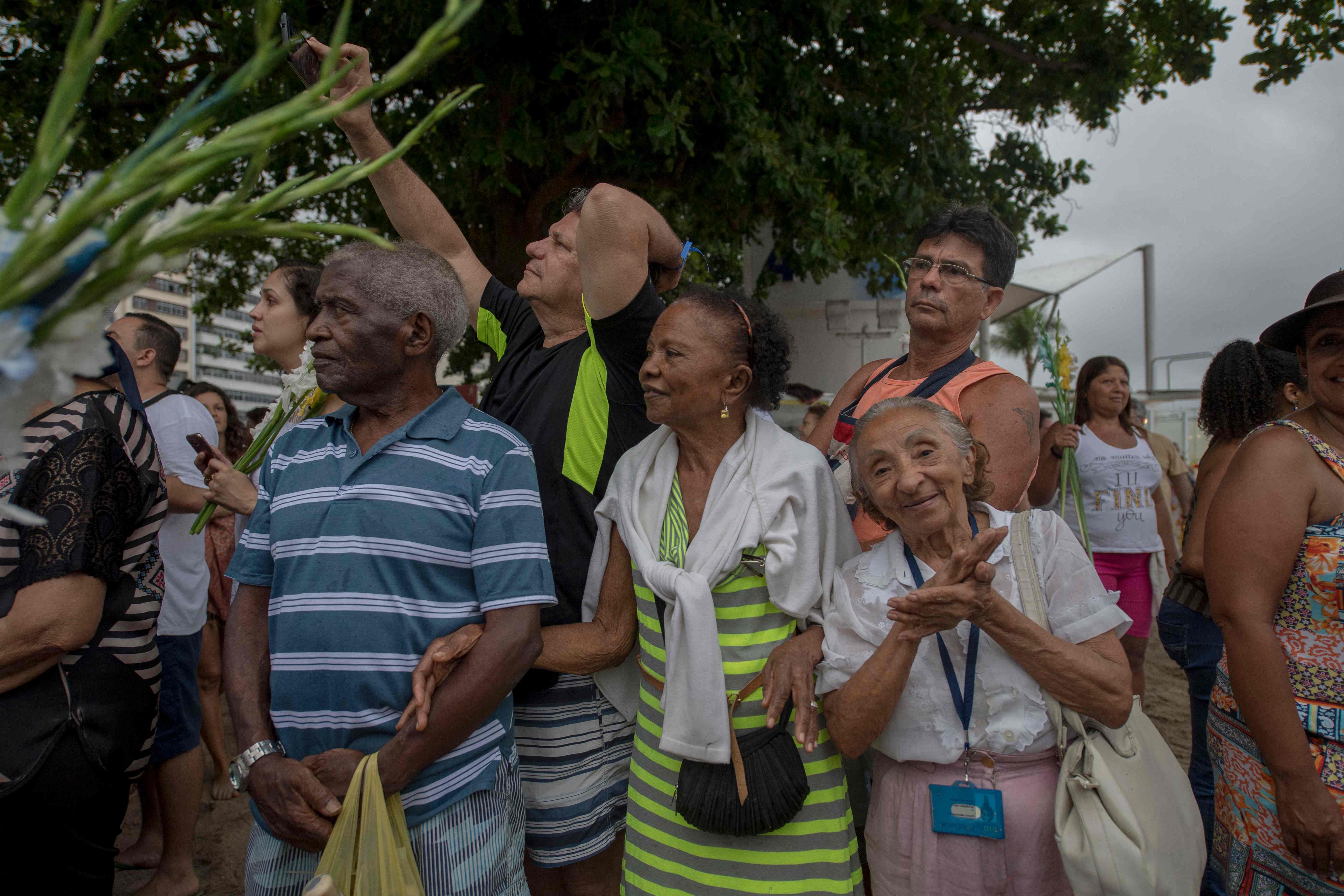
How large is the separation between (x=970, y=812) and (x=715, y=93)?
17.2 feet

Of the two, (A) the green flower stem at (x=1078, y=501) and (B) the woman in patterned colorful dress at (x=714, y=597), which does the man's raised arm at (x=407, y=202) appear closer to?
(B) the woman in patterned colorful dress at (x=714, y=597)

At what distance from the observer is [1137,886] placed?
68.3 inches

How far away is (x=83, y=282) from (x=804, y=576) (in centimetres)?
161

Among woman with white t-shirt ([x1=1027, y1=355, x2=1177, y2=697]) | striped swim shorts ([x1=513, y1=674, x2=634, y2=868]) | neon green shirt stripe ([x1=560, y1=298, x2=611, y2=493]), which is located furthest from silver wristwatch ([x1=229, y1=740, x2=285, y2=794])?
woman with white t-shirt ([x1=1027, y1=355, x2=1177, y2=697])

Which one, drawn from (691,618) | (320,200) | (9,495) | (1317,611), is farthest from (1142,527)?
(320,200)

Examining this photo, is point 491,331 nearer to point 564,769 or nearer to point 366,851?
point 564,769

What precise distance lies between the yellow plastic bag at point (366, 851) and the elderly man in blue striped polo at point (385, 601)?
0.05 metres

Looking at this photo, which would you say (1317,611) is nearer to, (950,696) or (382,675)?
(950,696)

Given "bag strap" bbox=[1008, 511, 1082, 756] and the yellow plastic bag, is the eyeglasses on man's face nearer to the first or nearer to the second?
"bag strap" bbox=[1008, 511, 1082, 756]

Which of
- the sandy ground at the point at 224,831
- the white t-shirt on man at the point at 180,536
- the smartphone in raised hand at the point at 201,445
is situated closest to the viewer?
the smartphone in raised hand at the point at 201,445

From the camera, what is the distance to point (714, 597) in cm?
208

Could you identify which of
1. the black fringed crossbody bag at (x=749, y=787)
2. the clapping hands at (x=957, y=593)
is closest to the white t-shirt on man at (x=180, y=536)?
the black fringed crossbody bag at (x=749, y=787)

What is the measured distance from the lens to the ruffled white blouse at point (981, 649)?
190 centimetres

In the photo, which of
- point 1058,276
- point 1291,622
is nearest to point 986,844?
point 1291,622
